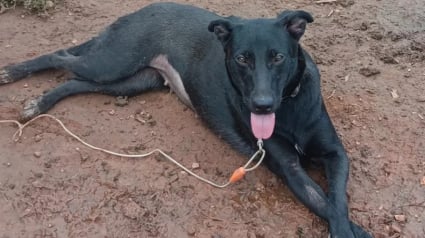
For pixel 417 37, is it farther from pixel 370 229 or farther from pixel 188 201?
pixel 188 201

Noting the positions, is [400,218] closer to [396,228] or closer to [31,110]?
[396,228]

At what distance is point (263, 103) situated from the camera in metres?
3.60

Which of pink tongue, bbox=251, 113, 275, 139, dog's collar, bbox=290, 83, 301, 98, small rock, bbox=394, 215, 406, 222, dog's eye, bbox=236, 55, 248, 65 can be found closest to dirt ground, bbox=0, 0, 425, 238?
small rock, bbox=394, 215, 406, 222

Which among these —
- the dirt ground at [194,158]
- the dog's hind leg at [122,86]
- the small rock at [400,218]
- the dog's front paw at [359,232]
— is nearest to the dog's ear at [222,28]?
the dirt ground at [194,158]

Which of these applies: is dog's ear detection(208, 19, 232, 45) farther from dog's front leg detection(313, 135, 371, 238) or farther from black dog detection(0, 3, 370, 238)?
dog's front leg detection(313, 135, 371, 238)

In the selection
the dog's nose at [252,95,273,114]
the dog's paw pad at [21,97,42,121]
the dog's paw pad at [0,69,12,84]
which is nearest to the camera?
the dog's nose at [252,95,273,114]

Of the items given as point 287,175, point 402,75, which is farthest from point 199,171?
point 402,75

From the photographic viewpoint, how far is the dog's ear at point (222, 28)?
153 inches

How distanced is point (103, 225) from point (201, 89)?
44.6 inches

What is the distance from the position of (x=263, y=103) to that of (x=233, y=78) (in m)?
0.36

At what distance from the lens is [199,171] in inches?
161

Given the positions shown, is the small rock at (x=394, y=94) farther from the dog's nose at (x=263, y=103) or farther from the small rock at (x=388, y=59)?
the dog's nose at (x=263, y=103)

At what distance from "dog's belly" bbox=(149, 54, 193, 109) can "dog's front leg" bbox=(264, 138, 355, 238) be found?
87 cm

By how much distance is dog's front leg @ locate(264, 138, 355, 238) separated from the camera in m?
3.65
